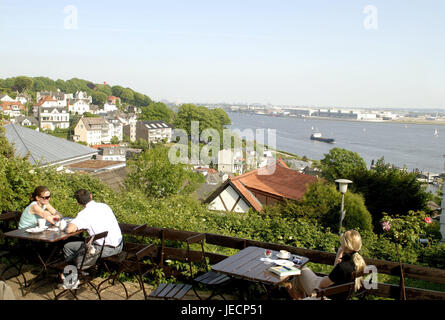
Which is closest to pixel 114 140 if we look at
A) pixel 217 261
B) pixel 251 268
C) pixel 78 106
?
pixel 78 106

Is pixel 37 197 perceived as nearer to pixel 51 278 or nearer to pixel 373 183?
pixel 51 278

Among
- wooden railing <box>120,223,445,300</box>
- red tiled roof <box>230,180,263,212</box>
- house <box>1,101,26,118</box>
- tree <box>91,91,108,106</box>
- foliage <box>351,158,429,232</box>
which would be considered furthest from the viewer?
tree <box>91,91,108,106</box>

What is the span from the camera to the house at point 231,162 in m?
82.1

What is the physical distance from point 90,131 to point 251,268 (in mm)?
125500

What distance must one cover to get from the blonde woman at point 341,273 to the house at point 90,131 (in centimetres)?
12375

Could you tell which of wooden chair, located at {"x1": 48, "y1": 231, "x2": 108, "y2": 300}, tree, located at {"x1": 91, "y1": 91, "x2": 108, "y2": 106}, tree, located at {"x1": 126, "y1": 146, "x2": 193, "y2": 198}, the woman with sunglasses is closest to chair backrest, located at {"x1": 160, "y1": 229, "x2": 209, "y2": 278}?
wooden chair, located at {"x1": 48, "y1": 231, "x2": 108, "y2": 300}

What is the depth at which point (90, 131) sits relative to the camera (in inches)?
4843

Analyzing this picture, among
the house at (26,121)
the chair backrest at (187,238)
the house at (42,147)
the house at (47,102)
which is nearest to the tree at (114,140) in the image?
the house at (26,121)

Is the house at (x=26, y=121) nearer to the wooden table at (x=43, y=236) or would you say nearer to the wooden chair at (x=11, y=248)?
the wooden chair at (x=11, y=248)

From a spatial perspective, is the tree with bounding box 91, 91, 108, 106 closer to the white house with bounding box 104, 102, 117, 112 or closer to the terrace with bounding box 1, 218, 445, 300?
the white house with bounding box 104, 102, 117, 112

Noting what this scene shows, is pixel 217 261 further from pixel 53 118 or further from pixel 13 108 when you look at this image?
pixel 13 108

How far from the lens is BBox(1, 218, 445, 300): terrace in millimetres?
4388

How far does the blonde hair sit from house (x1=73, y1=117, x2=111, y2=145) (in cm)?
12410
